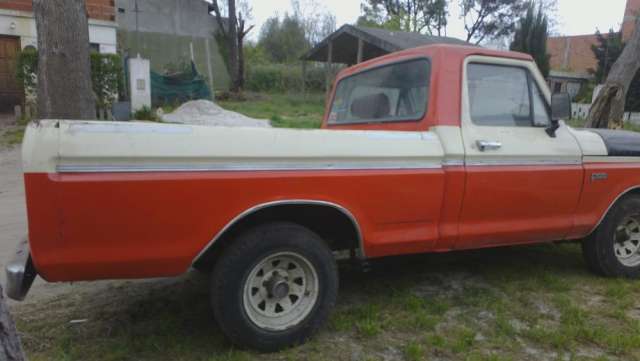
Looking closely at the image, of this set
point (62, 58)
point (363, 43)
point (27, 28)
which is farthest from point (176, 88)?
point (62, 58)

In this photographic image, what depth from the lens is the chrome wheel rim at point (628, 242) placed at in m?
4.10

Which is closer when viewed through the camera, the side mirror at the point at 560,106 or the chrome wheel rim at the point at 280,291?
the chrome wheel rim at the point at 280,291

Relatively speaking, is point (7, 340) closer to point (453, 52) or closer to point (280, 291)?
point (280, 291)

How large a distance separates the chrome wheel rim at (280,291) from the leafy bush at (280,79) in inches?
1070

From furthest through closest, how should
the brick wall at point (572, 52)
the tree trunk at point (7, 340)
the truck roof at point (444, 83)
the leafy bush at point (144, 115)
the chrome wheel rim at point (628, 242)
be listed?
the brick wall at point (572, 52) → the leafy bush at point (144, 115) → the chrome wheel rim at point (628, 242) → the truck roof at point (444, 83) → the tree trunk at point (7, 340)

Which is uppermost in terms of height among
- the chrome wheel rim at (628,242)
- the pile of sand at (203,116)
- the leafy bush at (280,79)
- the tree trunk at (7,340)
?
the leafy bush at (280,79)

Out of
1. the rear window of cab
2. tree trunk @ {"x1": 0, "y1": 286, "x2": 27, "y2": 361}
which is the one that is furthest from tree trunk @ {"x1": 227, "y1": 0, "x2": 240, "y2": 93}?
tree trunk @ {"x1": 0, "y1": 286, "x2": 27, "y2": 361}

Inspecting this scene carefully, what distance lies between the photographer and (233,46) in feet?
80.6

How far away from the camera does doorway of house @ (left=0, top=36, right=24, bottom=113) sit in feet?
45.1

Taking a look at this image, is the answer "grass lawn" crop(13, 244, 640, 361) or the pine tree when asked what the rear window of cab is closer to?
"grass lawn" crop(13, 244, 640, 361)

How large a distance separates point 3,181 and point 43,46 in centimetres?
341

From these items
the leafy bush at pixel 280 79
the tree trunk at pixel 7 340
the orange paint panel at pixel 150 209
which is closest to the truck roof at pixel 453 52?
the orange paint panel at pixel 150 209

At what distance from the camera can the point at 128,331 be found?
10.1 ft

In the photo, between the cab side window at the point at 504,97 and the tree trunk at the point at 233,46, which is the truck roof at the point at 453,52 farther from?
the tree trunk at the point at 233,46
